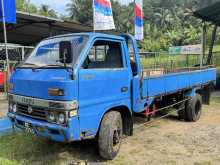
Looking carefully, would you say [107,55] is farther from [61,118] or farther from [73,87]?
[61,118]

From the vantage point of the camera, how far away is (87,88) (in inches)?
208

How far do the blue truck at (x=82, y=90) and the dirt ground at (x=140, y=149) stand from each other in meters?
0.50

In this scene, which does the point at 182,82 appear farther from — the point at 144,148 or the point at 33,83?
the point at 33,83

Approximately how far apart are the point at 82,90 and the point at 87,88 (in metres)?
0.13

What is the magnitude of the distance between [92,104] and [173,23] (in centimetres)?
8274

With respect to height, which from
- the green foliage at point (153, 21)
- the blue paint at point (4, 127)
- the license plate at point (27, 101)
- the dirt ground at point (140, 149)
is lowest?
the dirt ground at point (140, 149)

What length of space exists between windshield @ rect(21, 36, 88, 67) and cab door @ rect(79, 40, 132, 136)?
23cm

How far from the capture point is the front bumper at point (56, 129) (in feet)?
16.3

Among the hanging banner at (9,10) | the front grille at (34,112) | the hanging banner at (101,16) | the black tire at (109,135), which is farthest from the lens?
the hanging banner at (101,16)

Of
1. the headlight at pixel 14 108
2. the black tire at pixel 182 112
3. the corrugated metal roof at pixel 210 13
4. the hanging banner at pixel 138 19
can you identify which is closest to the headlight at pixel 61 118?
the headlight at pixel 14 108

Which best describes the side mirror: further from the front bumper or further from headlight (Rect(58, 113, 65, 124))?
the front bumper

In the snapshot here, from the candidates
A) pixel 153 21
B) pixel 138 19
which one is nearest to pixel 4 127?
pixel 138 19

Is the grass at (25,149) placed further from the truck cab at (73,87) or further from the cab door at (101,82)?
the cab door at (101,82)

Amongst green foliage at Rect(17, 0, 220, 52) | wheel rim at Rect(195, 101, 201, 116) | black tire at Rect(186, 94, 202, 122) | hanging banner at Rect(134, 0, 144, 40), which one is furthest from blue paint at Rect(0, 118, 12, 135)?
green foliage at Rect(17, 0, 220, 52)
